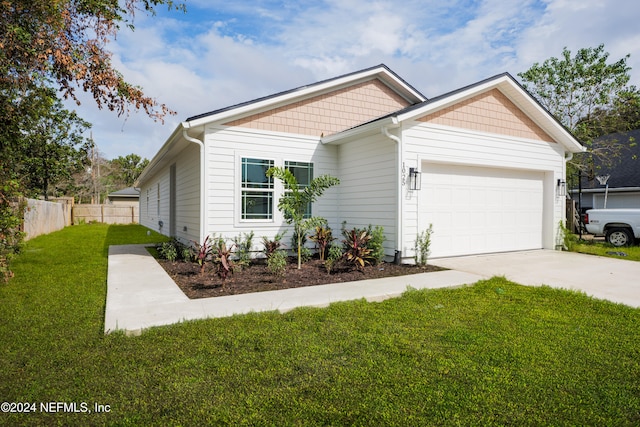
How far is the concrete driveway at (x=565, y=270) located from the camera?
568 centimetres

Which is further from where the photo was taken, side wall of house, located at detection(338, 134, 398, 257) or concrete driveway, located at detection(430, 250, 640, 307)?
side wall of house, located at detection(338, 134, 398, 257)

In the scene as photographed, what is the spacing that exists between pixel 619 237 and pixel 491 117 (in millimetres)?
6015

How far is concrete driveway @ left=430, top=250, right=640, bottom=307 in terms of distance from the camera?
5684mm

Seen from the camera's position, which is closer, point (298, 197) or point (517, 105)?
point (298, 197)

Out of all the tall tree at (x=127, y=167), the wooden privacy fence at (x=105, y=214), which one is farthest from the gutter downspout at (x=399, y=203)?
the tall tree at (x=127, y=167)

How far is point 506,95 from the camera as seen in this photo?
371 inches

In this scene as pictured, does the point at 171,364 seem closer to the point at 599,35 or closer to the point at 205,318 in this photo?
the point at 205,318

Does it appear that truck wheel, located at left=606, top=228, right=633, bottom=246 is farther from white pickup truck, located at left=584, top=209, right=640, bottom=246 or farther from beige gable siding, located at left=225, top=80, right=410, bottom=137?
beige gable siding, located at left=225, top=80, right=410, bottom=137

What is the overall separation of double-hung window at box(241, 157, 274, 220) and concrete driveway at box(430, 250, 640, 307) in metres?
4.05

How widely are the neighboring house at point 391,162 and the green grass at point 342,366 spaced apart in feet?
12.5

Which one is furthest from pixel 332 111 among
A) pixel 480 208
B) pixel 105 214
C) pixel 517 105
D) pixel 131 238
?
pixel 105 214

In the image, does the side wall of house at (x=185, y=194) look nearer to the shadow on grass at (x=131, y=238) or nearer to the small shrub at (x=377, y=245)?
the shadow on grass at (x=131, y=238)

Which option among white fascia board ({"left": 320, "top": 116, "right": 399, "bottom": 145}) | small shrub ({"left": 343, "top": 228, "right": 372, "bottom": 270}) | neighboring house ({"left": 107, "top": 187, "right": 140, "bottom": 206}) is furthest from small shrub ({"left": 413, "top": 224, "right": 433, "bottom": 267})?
neighboring house ({"left": 107, "top": 187, "right": 140, "bottom": 206})

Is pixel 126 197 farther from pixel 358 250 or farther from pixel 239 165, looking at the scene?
pixel 358 250
